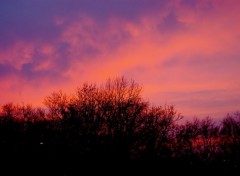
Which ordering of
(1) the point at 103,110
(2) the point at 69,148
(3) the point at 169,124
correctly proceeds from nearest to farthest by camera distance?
(2) the point at 69,148 → (1) the point at 103,110 → (3) the point at 169,124

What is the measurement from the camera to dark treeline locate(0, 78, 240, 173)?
5062 cm

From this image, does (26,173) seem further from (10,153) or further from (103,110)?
(103,110)

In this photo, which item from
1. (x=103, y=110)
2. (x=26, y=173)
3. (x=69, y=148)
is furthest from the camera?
(x=103, y=110)

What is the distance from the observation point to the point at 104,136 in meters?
53.1

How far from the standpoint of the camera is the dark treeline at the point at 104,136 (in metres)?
50.6

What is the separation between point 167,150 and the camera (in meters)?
57.6

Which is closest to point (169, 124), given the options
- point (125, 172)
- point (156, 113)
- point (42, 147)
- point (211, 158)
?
point (156, 113)

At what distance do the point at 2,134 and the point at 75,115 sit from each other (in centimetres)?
1239

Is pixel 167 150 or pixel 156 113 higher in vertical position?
pixel 156 113

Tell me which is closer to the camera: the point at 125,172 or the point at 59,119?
the point at 125,172

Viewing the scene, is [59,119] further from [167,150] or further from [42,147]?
[167,150]

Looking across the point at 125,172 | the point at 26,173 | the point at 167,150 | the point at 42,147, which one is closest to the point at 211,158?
the point at 167,150

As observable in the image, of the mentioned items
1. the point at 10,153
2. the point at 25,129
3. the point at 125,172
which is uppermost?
the point at 25,129

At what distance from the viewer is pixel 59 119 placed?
57969mm
